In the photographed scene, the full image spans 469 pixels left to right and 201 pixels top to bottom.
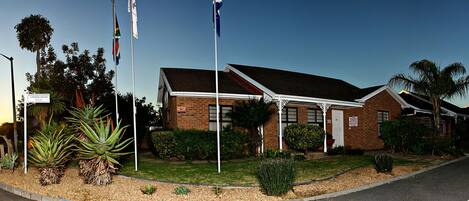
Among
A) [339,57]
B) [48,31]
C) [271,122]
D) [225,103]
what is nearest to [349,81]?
[339,57]

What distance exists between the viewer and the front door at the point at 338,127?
71.3 ft

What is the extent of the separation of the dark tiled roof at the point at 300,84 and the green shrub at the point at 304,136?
185 cm

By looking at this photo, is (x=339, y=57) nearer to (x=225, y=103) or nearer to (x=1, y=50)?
(x=225, y=103)

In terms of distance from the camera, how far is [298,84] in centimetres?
2144

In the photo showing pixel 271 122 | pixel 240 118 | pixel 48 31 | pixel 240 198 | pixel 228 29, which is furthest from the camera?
pixel 48 31

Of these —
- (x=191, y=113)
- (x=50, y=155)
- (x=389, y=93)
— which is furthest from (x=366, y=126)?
(x=50, y=155)

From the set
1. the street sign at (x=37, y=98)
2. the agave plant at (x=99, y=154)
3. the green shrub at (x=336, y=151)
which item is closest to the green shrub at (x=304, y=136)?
the green shrub at (x=336, y=151)

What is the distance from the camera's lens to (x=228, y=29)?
1766 centimetres

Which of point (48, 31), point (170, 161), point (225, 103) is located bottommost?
point (170, 161)

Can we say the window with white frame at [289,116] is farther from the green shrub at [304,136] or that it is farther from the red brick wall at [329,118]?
the green shrub at [304,136]

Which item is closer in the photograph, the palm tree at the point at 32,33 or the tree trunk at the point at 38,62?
the tree trunk at the point at 38,62

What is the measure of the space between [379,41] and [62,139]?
16.6m

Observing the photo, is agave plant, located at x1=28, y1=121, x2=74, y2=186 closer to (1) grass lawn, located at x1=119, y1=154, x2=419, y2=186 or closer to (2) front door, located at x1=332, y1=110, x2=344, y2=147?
(1) grass lawn, located at x1=119, y1=154, x2=419, y2=186

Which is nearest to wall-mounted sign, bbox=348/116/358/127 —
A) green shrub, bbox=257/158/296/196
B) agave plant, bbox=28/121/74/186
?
green shrub, bbox=257/158/296/196
